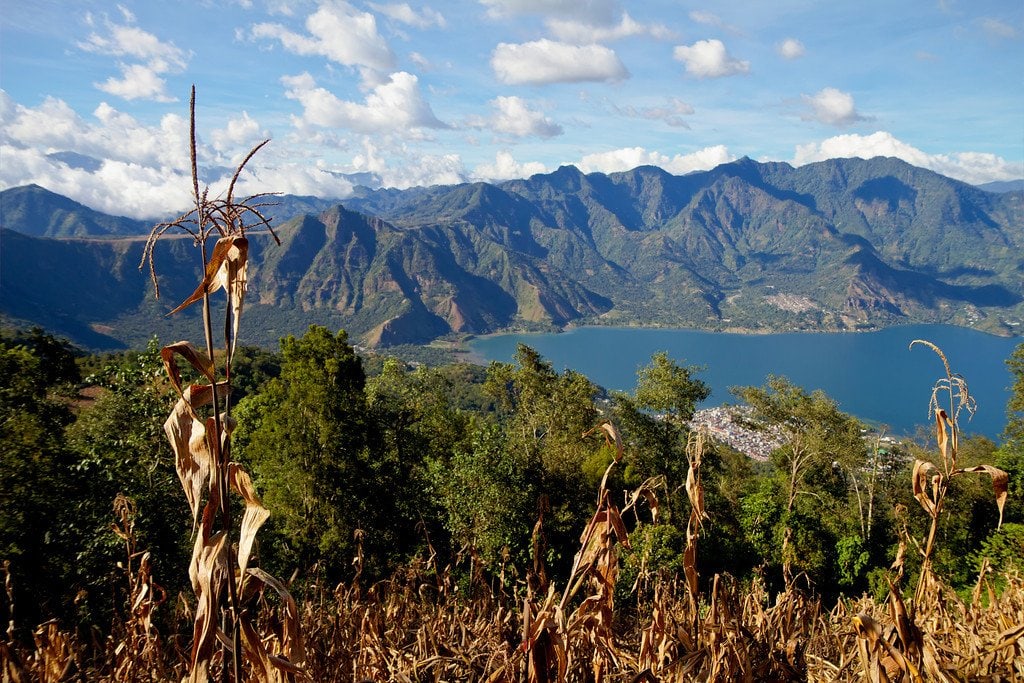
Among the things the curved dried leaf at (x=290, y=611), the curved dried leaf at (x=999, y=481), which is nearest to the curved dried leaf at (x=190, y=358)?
the curved dried leaf at (x=290, y=611)

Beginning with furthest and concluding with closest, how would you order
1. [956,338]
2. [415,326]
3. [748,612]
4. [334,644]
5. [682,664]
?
[415,326] < [956,338] < [748,612] < [334,644] < [682,664]

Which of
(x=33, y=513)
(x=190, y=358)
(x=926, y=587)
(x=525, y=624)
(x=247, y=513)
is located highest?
(x=190, y=358)

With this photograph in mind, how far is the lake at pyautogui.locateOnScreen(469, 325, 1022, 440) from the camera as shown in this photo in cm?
8425

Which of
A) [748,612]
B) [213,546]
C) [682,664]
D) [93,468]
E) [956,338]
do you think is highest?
[213,546]

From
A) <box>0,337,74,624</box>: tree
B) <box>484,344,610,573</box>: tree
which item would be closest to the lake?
<box>484,344,610,573</box>: tree

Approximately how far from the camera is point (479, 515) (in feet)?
31.0

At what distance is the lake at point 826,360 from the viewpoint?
84.2 meters

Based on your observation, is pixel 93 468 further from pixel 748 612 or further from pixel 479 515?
pixel 748 612

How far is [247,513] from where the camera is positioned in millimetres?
928

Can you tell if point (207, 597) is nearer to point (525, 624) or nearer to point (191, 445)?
point (191, 445)

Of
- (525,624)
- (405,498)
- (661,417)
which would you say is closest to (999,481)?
(525,624)

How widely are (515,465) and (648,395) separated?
7213mm

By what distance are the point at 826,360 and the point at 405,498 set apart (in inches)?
5187

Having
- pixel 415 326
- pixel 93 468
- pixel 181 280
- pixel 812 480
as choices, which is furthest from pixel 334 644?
pixel 181 280
